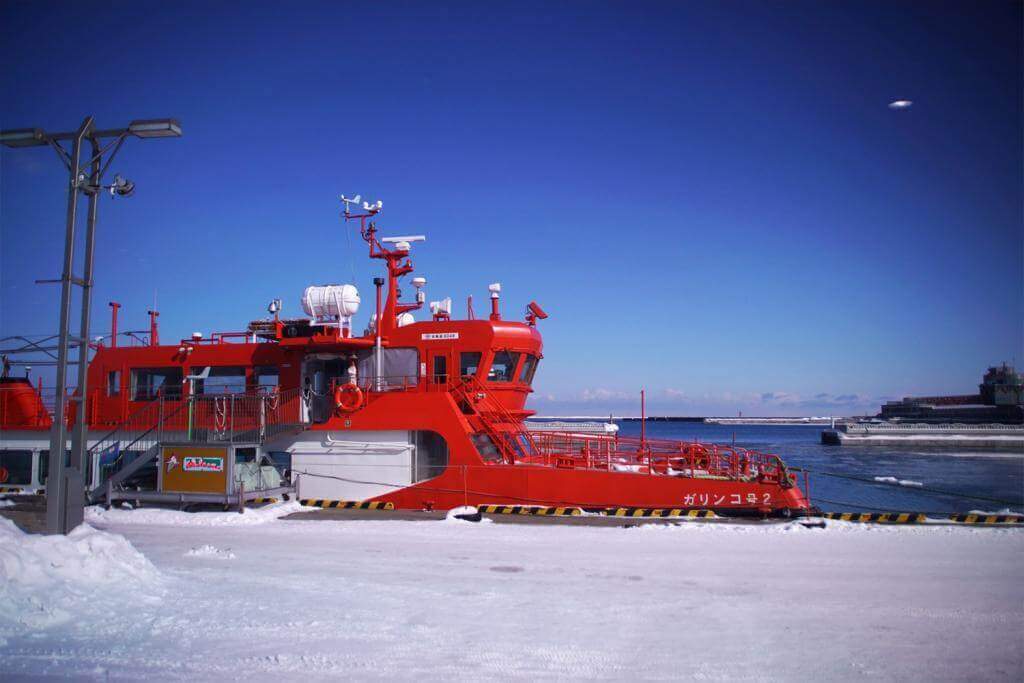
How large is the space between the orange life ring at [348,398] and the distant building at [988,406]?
291 ft

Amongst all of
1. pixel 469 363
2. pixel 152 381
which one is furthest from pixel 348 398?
pixel 152 381

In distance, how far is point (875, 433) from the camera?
6725 cm

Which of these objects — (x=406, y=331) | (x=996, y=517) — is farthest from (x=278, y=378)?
(x=996, y=517)

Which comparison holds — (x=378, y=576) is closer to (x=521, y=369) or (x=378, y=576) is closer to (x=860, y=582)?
Result: (x=860, y=582)

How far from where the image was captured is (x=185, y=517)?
13.0m

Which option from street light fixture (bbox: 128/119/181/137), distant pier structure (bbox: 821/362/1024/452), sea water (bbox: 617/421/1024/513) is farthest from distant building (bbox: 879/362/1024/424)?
street light fixture (bbox: 128/119/181/137)

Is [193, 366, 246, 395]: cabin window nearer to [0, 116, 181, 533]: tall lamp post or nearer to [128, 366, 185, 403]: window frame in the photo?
[128, 366, 185, 403]: window frame

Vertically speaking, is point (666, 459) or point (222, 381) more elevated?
point (222, 381)

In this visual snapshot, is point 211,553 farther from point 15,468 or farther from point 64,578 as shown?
point 15,468

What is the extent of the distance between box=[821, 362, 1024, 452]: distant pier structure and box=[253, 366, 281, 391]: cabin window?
60.4m

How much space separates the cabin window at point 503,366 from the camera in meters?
16.5

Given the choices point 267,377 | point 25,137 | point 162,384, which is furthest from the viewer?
point 162,384

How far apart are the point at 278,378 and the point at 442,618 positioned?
11757 mm

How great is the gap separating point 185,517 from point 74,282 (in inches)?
226
